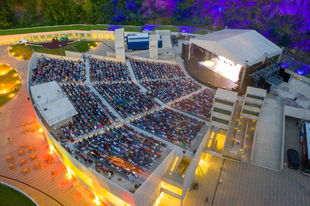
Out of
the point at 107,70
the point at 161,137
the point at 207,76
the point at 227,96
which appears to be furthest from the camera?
the point at 207,76

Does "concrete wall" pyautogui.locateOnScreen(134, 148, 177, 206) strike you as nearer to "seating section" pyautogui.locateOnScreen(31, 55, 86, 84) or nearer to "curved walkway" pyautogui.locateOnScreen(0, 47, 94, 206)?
"curved walkway" pyautogui.locateOnScreen(0, 47, 94, 206)

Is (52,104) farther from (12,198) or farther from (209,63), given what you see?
(209,63)

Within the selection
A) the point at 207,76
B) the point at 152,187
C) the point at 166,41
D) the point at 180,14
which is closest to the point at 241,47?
the point at 207,76

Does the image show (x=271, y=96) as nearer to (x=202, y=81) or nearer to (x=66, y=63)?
(x=202, y=81)

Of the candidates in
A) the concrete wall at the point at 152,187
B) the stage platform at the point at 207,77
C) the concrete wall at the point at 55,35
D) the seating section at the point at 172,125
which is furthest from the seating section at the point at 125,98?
the concrete wall at the point at 55,35

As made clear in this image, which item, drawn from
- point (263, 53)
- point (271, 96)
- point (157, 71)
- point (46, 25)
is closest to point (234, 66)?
point (263, 53)

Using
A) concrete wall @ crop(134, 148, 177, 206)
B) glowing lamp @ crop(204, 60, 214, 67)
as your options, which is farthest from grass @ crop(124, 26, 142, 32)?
concrete wall @ crop(134, 148, 177, 206)
